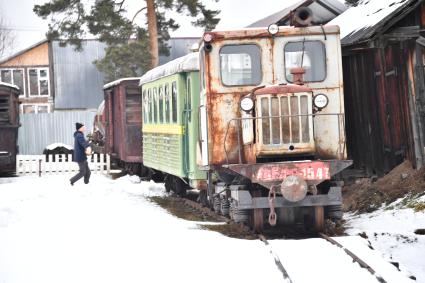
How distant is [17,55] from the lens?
52.7 meters

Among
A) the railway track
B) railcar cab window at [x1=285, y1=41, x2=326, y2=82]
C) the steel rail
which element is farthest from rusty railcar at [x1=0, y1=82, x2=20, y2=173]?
the steel rail

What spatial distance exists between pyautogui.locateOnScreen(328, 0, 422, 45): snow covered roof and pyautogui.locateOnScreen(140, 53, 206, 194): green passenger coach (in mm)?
3280

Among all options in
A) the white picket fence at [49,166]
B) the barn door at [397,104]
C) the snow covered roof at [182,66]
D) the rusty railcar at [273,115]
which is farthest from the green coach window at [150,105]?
the white picket fence at [49,166]

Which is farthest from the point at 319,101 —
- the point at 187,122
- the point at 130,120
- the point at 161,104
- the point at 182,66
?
the point at 130,120

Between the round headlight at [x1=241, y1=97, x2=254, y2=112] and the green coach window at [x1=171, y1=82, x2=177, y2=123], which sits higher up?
the green coach window at [x1=171, y1=82, x2=177, y2=123]

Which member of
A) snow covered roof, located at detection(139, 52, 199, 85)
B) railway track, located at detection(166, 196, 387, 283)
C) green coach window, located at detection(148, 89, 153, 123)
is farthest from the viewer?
green coach window, located at detection(148, 89, 153, 123)

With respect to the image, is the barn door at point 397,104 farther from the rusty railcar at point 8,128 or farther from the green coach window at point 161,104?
the rusty railcar at point 8,128

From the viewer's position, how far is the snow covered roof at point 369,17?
1527cm

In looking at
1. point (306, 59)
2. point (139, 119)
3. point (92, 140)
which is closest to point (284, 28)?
point (306, 59)

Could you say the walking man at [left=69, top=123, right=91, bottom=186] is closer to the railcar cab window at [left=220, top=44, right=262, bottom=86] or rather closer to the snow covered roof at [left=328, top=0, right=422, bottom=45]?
the snow covered roof at [left=328, top=0, right=422, bottom=45]

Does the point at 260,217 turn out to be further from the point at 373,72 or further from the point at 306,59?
the point at 373,72

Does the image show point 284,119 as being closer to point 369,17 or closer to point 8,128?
point 369,17

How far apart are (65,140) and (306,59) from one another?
32564 millimetres

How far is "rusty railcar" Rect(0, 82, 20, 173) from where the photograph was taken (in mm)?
27078
